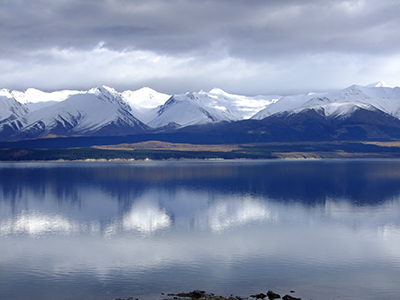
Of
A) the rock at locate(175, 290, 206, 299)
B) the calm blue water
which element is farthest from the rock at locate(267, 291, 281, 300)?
the rock at locate(175, 290, 206, 299)

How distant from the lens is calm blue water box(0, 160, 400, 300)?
3109 cm

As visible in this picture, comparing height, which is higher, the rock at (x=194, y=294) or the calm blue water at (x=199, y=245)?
the rock at (x=194, y=294)

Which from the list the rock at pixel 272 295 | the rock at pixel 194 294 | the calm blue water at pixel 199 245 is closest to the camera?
the rock at pixel 272 295

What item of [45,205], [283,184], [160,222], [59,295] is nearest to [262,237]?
[160,222]

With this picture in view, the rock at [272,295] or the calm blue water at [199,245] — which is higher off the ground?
the rock at [272,295]

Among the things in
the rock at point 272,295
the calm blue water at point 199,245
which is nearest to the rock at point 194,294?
the calm blue water at point 199,245

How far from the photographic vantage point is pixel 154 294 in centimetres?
2945

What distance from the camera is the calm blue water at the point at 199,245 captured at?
102 ft

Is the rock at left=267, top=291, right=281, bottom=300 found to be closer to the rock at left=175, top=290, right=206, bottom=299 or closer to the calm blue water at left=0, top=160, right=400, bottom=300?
the calm blue water at left=0, top=160, right=400, bottom=300

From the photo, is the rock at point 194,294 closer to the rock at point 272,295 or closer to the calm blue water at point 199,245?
the calm blue water at point 199,245

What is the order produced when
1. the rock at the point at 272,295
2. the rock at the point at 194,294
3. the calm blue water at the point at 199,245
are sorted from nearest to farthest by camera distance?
the rock at the point at 272,295 < the rock at the point at 194,294 < the calm blue water at the point at 199,245

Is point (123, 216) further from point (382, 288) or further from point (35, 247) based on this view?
point (382, 288)

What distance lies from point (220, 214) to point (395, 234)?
69.7 feet

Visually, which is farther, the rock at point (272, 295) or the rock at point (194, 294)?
the rock at point (194, 294)
